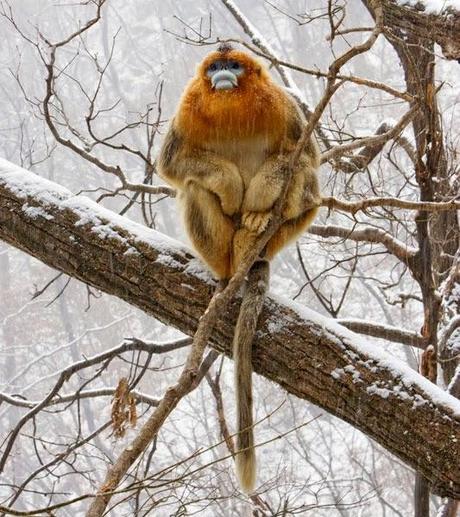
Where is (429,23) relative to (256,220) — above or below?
above

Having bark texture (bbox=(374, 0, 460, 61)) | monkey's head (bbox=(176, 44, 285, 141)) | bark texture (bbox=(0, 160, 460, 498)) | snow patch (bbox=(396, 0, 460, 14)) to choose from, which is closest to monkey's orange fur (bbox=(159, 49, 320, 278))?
monkey's head (bbox=(176, 44, 285, 141))

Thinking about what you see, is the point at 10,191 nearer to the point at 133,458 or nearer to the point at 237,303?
the point at 237,303

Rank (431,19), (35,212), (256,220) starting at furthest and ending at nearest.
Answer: (431,19)
(256,220)
(35,212)

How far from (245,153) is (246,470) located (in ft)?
6.01

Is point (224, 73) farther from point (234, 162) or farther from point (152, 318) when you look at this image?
point (152, 318)

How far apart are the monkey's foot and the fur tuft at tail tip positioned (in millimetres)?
1275

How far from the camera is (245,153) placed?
14.0 ft

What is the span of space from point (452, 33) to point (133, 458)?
3.76 meters

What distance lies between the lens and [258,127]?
4.14 m

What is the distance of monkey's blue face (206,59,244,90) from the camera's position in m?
3.95

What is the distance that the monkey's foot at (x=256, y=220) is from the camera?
4055mm

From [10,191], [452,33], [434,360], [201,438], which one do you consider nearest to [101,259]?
[10,191]

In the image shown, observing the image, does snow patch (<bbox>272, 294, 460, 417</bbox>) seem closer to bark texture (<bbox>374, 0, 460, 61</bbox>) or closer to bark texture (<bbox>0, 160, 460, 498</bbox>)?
bark texture (<bbox>0, 160, 460, 498</bbox>)

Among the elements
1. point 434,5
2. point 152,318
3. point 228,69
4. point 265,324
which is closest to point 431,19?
point 434,5
